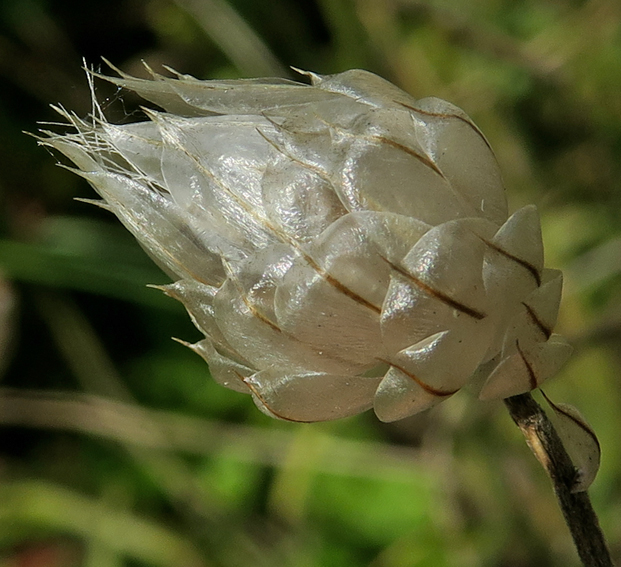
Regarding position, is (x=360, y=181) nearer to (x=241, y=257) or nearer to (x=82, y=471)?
(x=241, y=257)

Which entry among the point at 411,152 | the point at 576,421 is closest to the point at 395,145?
the point at 411,152

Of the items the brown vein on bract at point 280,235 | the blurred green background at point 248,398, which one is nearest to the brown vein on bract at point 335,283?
the brown vein on bract at point 280,235

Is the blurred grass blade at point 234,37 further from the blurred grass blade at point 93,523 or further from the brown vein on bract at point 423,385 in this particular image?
the brown vein on bract at point 423,385

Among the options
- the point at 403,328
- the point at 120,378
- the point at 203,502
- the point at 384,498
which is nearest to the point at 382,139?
the point at 403,328

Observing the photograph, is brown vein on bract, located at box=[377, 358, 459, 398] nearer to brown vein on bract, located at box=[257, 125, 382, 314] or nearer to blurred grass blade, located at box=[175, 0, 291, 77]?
brown vein on bract, located at box=[257, 125, 382, 314]

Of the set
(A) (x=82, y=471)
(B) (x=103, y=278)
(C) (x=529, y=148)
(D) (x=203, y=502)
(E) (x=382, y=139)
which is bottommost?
(E) (x=382, y=139)

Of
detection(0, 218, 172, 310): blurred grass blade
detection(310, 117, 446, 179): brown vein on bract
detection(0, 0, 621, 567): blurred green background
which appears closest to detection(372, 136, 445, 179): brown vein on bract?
detection(310, 117, 446, 179): brown vein on bract

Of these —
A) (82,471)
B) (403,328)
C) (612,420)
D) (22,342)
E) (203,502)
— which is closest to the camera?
(403,328)
